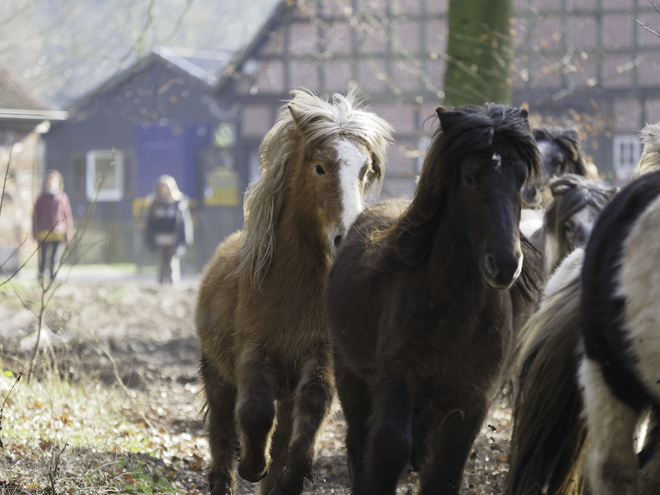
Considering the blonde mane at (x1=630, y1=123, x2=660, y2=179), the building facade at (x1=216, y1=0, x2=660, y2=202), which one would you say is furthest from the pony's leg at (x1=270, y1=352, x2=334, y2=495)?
the building facade at (x1=216, y1=0, x2=660, y2=202)

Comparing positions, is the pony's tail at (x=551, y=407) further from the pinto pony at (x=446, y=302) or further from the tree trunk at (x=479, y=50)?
the tree trunk at (x=479, y=50)

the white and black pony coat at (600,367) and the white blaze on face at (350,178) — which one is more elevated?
the white blaze on face at (350,178)

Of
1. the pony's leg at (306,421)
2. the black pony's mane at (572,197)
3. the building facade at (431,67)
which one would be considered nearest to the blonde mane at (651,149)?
the pony's leg at (306,421)

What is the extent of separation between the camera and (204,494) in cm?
538

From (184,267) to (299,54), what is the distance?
8.39 meters

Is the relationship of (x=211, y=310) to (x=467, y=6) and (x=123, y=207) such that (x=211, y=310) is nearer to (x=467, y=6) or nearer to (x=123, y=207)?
(x=467, y=6)

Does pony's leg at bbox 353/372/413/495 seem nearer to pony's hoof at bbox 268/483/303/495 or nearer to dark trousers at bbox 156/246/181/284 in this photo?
pony's hoof at bbox 268/483/303/495

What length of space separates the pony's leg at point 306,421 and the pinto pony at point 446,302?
20.9 inches

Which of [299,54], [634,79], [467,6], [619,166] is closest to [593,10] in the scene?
[634,79]

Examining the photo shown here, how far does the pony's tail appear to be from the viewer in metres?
3.55

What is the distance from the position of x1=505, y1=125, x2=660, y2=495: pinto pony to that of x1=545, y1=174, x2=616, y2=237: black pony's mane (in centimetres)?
259

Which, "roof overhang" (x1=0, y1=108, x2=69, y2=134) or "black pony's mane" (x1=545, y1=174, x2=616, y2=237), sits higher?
"roof overhang" (x1=0, y1=108, x2=69, y2=134)

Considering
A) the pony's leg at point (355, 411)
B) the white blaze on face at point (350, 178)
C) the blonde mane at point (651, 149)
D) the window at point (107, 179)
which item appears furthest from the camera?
the window at point (107, 179)

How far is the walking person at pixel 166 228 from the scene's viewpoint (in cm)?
1905
